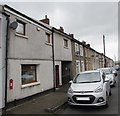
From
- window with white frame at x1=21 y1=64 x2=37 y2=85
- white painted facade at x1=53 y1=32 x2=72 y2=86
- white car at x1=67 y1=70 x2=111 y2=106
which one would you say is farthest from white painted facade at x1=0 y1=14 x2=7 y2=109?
white painted facade at x1=53 y1=32 x2=72 y2=86

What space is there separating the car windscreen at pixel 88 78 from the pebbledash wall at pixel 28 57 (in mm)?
2971

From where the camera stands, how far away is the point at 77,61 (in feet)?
70.0

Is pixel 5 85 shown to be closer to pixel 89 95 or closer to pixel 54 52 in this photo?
pixel 89 95

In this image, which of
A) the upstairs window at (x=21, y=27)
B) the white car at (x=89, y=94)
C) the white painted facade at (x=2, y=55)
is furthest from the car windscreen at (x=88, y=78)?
the upstairs window at (x=21, y=27)

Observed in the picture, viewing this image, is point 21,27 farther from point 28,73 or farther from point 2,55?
point 28,73

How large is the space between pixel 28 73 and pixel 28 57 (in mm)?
1108

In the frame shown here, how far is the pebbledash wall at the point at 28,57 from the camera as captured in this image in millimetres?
7984

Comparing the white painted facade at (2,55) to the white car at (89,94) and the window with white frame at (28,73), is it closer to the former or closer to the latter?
the window with white frame at (28,73)

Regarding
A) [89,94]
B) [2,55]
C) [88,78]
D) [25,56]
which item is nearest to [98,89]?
[89,94]

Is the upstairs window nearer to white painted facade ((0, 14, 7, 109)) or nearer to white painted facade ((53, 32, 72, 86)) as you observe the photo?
white painted facade ((0, 14, 7, 109))

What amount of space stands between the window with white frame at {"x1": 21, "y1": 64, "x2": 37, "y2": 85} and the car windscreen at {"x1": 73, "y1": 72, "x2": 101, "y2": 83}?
3.01 m

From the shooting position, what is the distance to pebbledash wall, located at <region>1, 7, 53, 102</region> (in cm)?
798

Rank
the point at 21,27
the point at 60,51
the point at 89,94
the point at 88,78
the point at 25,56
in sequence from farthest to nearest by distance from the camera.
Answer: the point at 60,51 < the point at 21,27 < the point at 25,56 < the point at 88,78 < the point at 89,94

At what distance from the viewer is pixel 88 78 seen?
27.7 feet
